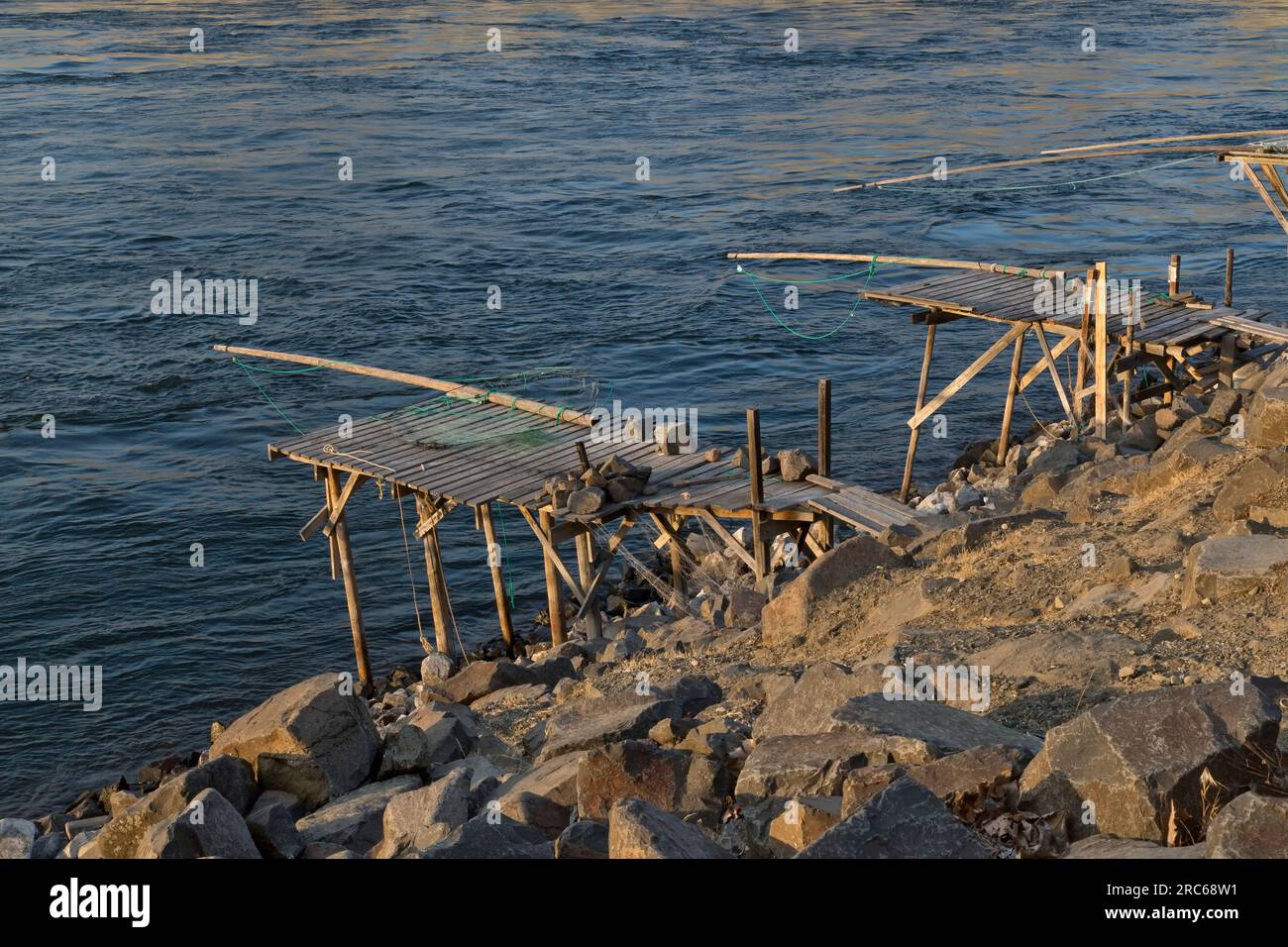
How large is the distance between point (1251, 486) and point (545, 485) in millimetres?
7218

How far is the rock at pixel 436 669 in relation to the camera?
63.3 feet

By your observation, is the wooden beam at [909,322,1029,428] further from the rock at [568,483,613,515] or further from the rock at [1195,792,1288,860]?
the rock at [1195,792,1288,860]

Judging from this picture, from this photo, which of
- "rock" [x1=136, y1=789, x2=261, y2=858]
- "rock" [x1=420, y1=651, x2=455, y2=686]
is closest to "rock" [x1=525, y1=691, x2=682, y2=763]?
"rock" [x1=136, y1=789, x2=261, y2=858]

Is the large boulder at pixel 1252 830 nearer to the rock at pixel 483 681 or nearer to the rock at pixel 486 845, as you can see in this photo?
the rock at pixel 486 845

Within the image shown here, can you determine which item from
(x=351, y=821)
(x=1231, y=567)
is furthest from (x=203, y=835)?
(x=1231, y=567)

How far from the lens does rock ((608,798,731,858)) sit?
6.80 m

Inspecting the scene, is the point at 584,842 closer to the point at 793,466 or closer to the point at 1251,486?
the point at 1251,486

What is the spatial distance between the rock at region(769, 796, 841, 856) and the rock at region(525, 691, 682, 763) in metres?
2.83

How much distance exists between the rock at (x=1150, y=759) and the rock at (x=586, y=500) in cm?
877

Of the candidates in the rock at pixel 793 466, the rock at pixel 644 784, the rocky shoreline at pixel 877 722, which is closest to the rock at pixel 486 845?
the rocky shoreline at pixel 877 722

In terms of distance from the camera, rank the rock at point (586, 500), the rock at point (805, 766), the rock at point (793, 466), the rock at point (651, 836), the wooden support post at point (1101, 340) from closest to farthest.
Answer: the rock at point (651, 836), the rock at point (805, 766), the rock at point (586, 500), the rock at point (793, 466), the wooden support post at point (1101, 340)

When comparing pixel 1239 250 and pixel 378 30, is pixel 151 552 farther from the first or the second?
pixel 378 30

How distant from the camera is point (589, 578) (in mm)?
19578
